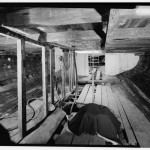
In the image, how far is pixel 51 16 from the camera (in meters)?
2.51

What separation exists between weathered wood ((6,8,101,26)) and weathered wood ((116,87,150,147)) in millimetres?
2891

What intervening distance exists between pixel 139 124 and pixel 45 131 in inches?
106

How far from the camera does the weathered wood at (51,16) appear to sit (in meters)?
2.43

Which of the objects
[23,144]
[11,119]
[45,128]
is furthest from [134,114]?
[11,119]

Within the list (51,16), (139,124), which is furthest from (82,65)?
(51,16)

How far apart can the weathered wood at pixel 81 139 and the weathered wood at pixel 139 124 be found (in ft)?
3.99

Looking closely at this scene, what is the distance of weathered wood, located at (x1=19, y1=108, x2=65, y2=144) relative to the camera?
10.2ft

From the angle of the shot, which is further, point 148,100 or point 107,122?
point 148,100

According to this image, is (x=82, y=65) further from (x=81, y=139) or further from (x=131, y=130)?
(x=81, y=139)

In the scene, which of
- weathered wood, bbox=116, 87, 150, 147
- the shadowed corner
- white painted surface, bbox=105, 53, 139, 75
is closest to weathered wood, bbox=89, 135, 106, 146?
weathered wood, bbox=116, 87, 150, 147

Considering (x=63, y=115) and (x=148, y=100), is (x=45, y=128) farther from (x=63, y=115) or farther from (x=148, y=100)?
(x=148, y=100)

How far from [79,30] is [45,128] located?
2880mm

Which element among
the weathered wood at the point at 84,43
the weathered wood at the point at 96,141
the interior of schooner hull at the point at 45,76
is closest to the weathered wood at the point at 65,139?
the interior of schooner hull at the point at 45,76

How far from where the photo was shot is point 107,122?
342cm
